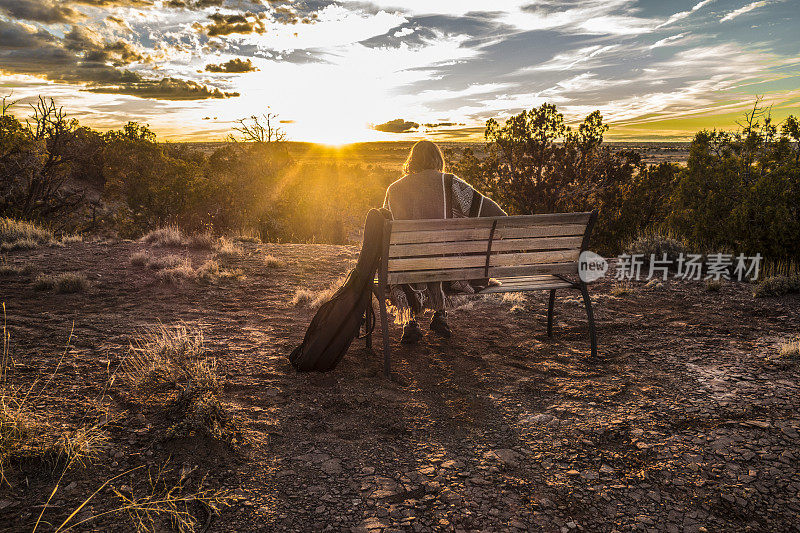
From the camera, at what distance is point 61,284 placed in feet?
18.2

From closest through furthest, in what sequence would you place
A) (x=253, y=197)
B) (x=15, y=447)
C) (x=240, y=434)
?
(x=15, y=447) < (x=240, y=434) < (x=253, y=197)

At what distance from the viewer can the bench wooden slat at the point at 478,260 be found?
381 cm

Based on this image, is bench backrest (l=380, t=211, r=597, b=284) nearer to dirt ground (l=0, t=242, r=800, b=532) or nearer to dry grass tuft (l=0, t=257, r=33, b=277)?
dirt ground (l=0, t=242, r=800, b=532)

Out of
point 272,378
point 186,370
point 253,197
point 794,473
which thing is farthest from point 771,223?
point 253,197

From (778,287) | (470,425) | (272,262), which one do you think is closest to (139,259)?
(272,262)

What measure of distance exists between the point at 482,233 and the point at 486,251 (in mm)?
213

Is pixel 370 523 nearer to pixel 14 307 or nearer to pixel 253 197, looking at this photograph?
pixel 14 307

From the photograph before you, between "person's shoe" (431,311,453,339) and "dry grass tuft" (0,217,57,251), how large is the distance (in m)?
7.43

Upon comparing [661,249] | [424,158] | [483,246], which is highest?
[424,158]

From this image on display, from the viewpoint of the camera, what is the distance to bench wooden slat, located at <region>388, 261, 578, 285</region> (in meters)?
3.82

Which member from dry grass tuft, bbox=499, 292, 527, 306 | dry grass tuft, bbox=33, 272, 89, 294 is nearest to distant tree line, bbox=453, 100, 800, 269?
dry grass tuft, bbox=499, 292, 527, 306

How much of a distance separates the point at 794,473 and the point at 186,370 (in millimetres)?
3677

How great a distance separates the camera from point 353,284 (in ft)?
12.0

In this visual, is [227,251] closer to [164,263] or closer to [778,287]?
[164,263]
